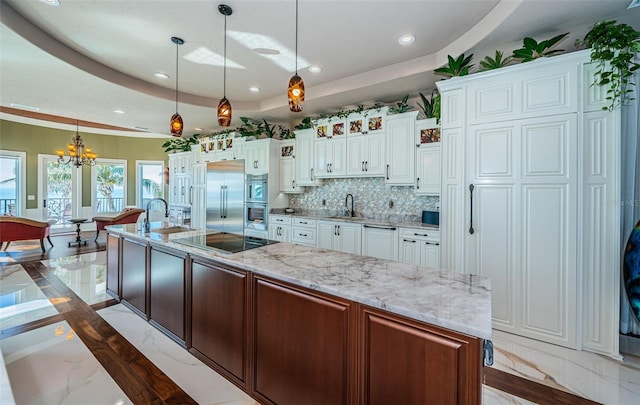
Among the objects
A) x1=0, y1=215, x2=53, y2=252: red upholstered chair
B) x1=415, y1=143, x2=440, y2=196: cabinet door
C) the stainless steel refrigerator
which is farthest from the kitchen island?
x1=0, y1=215, x2=53, y2=252: red upholstered chair

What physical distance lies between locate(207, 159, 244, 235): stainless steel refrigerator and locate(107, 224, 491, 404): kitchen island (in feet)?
10.6

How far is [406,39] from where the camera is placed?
295 centimetres

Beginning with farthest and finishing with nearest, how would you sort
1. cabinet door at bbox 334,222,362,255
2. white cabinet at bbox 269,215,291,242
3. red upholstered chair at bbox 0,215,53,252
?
red upholstered chair at bbox 0,215,53,252, white cabinet at bbox 269,215,291,242, cabinet door at bbox 334,222,362,255

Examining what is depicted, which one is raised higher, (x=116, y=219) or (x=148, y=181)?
(x=148, y=181)

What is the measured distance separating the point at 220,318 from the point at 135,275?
155 centimetres

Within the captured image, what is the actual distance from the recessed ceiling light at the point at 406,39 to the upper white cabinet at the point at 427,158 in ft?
3.29

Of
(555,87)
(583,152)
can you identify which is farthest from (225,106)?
(583,152)

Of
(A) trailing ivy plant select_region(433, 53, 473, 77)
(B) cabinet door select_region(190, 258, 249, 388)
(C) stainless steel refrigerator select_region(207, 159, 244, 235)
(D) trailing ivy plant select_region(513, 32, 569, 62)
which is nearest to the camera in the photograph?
(B) cabinet door select_region(190, 258, 249, 388)

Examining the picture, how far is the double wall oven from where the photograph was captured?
16.8 feet

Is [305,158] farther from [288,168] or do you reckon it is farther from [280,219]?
[280,219]

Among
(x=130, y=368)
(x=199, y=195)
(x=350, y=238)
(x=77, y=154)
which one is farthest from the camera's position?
(x=199, y=195)

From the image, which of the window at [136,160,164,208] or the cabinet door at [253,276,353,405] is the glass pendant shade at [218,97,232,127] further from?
the window at [136,160,164,208]

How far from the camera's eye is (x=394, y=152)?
3.92 metres

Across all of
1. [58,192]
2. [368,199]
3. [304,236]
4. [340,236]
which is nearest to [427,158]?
[368,199]
